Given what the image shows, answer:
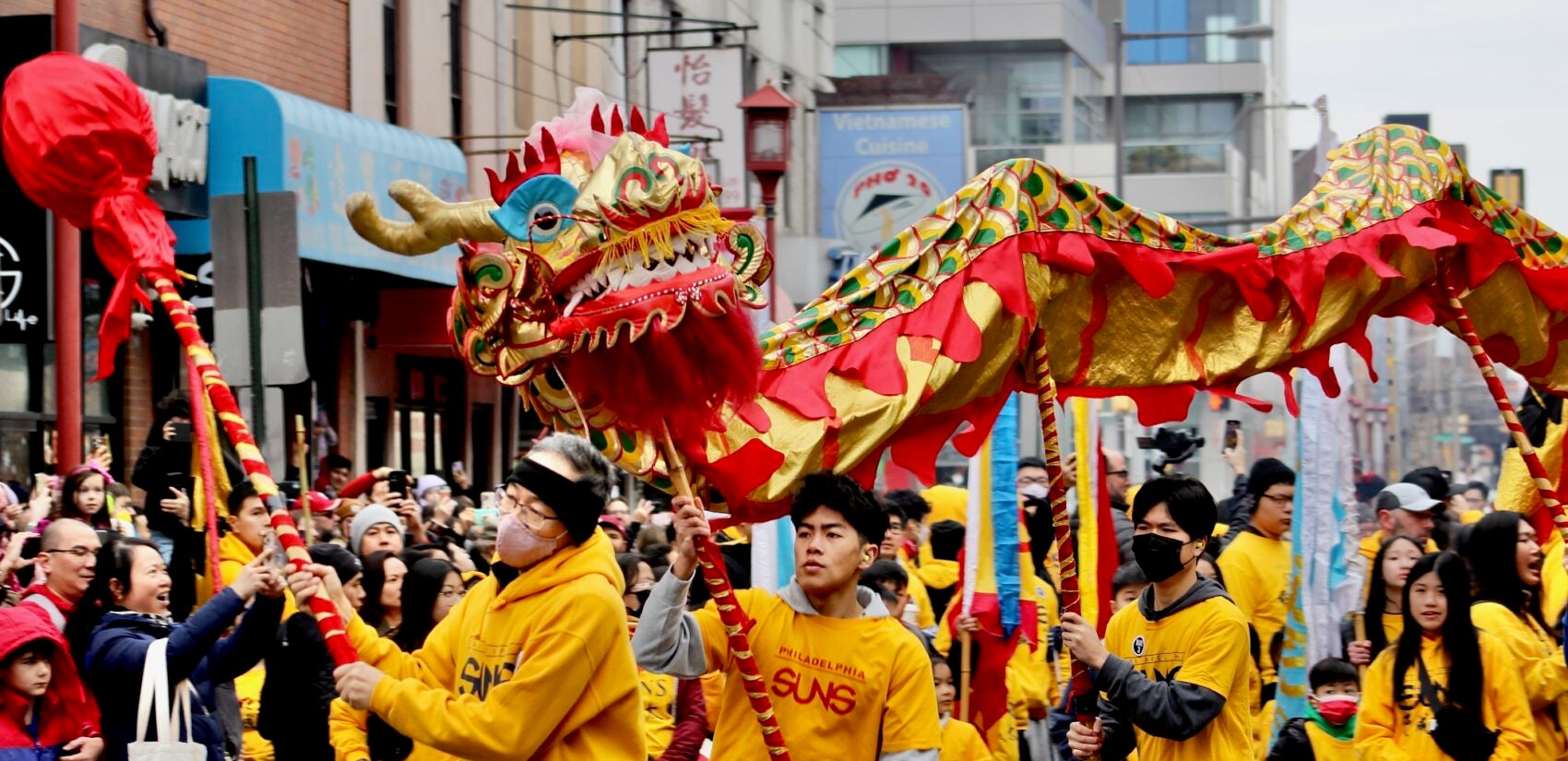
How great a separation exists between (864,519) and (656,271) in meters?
0.92

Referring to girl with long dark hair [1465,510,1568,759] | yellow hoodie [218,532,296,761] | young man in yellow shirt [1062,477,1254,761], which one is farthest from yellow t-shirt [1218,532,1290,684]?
yellow hoodie [218,532,296,761]

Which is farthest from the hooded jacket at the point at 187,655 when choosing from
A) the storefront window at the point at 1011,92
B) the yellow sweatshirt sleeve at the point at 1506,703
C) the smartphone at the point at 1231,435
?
the storefront window at the point at 1011,92

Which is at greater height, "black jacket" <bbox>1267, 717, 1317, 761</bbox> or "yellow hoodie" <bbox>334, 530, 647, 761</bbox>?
"yellow hoodie" <bbox>334, 530, 647, 761</bbox>

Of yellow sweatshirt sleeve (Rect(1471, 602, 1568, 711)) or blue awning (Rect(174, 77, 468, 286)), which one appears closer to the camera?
yellow sweatshirt sleeve (Rect(1471, 602, 1568, 711))

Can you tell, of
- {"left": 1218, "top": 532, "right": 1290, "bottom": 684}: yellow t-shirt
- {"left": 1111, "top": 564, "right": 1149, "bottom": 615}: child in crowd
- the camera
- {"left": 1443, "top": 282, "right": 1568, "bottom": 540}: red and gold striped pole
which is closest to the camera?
{"left": 1111, "top": 564, "right": 1149, "bottom": 615}: child in crowd

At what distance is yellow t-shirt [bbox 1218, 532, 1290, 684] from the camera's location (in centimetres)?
1007

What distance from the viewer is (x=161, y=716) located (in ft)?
21.3

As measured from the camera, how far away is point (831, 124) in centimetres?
2912

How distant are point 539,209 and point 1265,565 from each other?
5108 millimetres

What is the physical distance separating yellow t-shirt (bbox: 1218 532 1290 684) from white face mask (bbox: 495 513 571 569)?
526 centimetres

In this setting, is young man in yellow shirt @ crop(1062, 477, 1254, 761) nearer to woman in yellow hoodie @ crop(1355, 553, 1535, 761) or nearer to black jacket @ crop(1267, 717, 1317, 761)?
woman in yellow hoodie @ crop(1355, 553, 1535, 761)

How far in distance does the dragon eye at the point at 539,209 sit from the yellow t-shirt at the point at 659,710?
7.83 ft

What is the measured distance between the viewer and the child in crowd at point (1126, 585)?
27.5 feet

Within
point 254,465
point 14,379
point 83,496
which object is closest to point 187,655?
point 254,465
